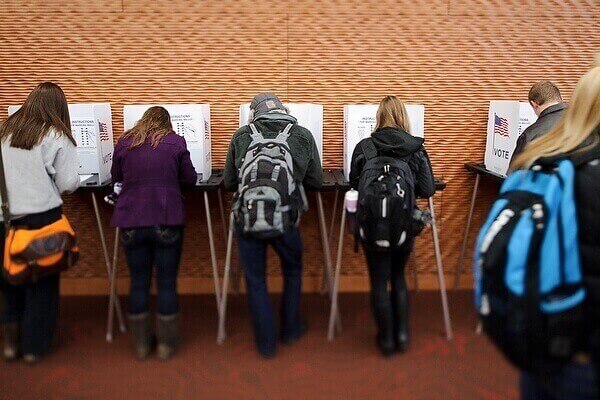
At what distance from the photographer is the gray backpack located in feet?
8.75

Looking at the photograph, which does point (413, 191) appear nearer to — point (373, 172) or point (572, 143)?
point (373, 172)

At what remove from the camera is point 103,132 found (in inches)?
137

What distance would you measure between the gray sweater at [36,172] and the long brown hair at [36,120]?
3 centimetres

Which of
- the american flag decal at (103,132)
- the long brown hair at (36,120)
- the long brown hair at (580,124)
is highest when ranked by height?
the long brown hair at (580,124)

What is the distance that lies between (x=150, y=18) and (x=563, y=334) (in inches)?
129

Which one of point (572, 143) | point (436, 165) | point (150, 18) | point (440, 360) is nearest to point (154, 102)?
point (150, 18)

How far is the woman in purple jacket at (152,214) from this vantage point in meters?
2.82

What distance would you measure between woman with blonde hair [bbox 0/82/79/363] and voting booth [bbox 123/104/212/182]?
24.9 inches

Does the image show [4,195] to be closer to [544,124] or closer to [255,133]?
[255,133]

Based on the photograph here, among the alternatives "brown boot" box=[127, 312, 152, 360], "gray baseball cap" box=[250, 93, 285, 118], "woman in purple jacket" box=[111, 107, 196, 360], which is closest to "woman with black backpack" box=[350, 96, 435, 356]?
"gray baseball cap" box=[250, 93, 285, 118]

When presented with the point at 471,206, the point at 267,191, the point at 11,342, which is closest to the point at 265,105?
the point at 267,191

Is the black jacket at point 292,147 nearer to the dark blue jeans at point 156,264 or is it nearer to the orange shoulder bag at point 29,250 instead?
the dark blue jeans at point 156,264

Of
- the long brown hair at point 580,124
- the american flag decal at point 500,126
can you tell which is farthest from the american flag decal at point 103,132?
the long brown hair at point 580,124

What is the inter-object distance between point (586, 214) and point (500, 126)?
2515 millimetres
